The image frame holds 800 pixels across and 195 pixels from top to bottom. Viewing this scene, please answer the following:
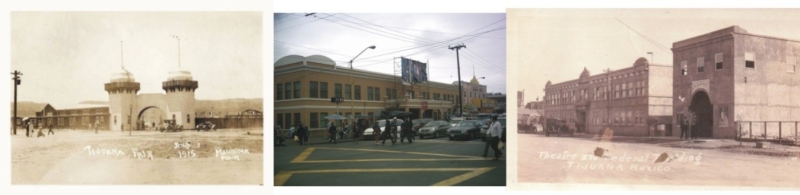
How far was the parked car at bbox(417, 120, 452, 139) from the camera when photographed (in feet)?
42.2

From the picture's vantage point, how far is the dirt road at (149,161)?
9.87m

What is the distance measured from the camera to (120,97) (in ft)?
32.8

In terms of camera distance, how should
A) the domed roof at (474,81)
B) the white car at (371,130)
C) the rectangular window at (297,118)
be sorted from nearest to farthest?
the domed roof at (474,81) < the rectangular window at (297,118) < the white car at (371,130)

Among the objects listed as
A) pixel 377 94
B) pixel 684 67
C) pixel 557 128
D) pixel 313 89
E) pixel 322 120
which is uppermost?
pixel 684 67

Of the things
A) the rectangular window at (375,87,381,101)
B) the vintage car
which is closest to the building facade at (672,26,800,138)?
the vintage car

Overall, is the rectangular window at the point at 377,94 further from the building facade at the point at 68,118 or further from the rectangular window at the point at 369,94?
the building facade at the point at 68,118

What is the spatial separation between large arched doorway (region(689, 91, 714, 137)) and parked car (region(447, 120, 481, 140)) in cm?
508

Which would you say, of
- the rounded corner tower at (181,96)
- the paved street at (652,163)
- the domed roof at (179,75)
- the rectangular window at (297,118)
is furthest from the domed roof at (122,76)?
the paved street at (652,163)

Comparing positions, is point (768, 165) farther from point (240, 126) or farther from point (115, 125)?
point (115, 125)

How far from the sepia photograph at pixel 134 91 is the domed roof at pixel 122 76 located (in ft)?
0.06

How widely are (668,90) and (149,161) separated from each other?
1021cm

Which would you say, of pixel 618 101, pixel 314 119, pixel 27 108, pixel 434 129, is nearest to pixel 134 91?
pixel 27 108

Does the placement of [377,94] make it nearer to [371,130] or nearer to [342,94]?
[342,94]

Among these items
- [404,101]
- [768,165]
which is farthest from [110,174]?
[768,165]
